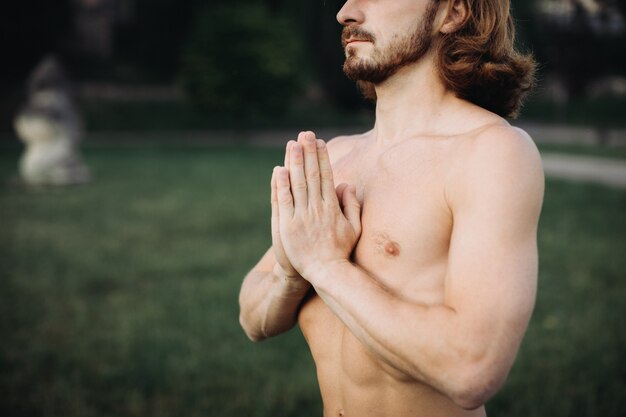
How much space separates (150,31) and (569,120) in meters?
23.5

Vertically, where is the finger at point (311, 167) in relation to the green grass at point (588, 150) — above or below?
above

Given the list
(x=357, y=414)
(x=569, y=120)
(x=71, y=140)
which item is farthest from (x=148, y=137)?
(x=357, y=414)

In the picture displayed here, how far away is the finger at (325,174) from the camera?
1626 mm

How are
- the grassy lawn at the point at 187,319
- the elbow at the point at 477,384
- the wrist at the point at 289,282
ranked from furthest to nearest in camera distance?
1. the grassy lawn at the point at 187,319
2. the wrist at the point at 289,282
3. the elbow at the point at 477,384

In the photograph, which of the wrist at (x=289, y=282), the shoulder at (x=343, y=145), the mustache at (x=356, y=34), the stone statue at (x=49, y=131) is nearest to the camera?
the mustache at (x=356, y=34)

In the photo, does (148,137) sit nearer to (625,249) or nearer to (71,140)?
(71,140)

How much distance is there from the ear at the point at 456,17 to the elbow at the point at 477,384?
34.2 inches

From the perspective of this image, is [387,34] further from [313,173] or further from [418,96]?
[313,173]

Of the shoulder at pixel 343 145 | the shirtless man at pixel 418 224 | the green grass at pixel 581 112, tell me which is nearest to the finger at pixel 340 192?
the shirtless man at pixel 418 224

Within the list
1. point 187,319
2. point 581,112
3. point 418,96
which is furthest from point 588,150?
point 418,96

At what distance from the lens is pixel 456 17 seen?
1.72 meters

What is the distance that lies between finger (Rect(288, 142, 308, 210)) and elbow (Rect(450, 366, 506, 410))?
0.55m

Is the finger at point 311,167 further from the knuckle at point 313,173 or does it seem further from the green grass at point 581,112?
the green grass at point 581,112

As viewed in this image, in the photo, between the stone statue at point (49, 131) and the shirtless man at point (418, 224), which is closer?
the shirtless man at point (418, 224)
